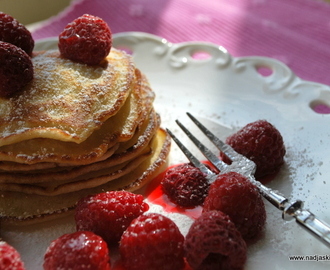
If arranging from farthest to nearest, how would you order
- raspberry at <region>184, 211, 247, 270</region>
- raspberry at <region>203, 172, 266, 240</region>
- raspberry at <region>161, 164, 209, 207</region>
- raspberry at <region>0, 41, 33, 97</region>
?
1. raspberry at <region>161, 164, 209, 207</region>
2. raspberry at <region>0, 41, 33, 97</region>
3. raspberry at <region>203, 172, 266, 240</region>
4. raspberry at <region>184, 211, 247, 270</region>

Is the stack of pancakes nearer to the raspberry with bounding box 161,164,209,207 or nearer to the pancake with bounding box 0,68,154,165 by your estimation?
the pancake with bounding box 0,68,154,165

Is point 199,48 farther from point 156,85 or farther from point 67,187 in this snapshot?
point 67,187

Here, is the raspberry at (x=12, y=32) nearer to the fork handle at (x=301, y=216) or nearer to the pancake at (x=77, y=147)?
the pancake at (x=77, y=147)

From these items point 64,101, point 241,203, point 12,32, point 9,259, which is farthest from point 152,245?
point 12,32

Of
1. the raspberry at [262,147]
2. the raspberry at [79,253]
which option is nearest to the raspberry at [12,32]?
the raspberry at [79,253]

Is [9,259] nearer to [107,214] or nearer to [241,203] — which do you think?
[107,214]

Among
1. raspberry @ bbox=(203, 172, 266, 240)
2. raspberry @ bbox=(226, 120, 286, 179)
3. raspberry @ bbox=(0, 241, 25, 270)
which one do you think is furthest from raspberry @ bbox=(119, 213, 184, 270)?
raspberry @ bbox=(226, 120, 286, 179)
